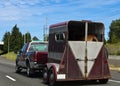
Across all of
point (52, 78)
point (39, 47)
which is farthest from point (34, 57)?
point (52, 78)

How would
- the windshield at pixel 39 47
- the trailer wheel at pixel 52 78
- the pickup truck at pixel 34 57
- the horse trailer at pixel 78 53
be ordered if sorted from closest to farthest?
the horse trailer at pixel 78 53
the trailer wheel at pixel 52 78
the pickup truck at pixel 34 57
the windshield at pixel 39 47

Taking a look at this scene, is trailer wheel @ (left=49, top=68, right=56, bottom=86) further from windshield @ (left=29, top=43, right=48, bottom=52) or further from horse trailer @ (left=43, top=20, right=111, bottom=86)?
windshield @ (left=29, top=43, right=48, bottom=52)

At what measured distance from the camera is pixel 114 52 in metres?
55.6

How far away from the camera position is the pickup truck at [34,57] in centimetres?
1998

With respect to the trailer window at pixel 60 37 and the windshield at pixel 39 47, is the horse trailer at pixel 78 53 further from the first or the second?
the windshield at pixel 39 47

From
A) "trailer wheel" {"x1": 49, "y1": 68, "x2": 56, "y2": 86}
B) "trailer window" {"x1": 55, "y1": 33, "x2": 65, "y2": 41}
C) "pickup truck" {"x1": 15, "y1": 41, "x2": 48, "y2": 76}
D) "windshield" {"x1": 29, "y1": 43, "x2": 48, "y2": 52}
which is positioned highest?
"trailer window" {"x1": 55, "y1": 33, "x2": 65, "y2": 41}

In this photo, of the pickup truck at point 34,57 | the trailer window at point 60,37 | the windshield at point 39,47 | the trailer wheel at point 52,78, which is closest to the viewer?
the trailer window at point 60,37

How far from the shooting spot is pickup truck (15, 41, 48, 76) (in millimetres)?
19984

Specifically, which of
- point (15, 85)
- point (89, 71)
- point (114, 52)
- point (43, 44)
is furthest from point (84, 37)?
point (114, 52)

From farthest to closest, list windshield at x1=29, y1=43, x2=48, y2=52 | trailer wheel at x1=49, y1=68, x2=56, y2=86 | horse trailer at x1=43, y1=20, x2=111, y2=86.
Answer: windshield at x1=29, y1=43, x2=48, y2=52 → trailer wheel at x1=49, y1=68, x2=56, y2=86 → horse trailer at x1=43, y1=20, x2=111, y2=86

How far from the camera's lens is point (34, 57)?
20109 millimetres

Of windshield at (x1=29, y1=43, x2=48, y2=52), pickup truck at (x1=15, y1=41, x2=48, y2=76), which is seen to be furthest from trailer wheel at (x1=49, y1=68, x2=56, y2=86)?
windshield at (x1=29, y1=43, x2=48, y2=52)

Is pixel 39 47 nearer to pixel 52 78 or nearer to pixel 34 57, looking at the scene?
pixel 34 57

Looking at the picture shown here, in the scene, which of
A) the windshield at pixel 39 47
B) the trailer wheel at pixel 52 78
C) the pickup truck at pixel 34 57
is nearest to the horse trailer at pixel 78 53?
the trailer wheel at pixel 52 78
